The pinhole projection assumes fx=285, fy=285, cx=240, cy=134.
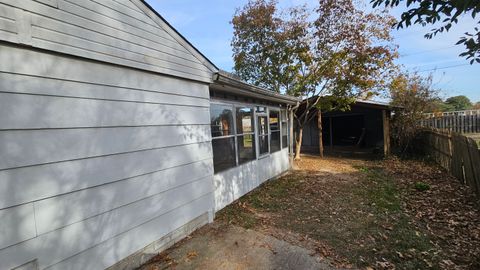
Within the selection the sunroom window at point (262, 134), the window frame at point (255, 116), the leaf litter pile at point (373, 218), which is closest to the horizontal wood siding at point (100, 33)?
the window frame at point (255, 116)

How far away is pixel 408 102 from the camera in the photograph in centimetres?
1354

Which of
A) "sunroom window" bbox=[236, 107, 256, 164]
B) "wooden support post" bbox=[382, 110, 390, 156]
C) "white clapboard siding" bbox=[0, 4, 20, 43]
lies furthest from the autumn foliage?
"white clapboard siding" bbox=[0, 4, 20, 43]

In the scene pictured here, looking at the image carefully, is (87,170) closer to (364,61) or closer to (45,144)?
(45,144)

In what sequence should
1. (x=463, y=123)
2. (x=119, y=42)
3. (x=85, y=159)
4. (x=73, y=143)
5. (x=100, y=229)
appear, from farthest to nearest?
(x=463, y=123), (x=119, y=42), (x=100, y=229), (x=85, y=159), (x=73, y=143)

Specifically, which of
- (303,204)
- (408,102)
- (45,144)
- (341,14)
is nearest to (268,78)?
(341,14)

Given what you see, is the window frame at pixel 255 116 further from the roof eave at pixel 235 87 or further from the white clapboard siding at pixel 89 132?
the white clapboard siding at pixel 89 132

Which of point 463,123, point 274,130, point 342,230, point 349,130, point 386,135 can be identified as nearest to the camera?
point 342,230

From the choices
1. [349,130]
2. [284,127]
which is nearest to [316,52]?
[284,127]

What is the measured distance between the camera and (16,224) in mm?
2332

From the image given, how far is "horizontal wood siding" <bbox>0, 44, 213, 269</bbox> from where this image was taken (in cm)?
236

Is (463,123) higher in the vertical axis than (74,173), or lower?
lower

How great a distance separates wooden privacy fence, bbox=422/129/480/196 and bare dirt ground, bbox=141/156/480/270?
1.13 ft

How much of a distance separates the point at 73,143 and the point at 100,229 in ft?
3.25

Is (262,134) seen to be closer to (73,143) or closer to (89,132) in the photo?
(89,132)
